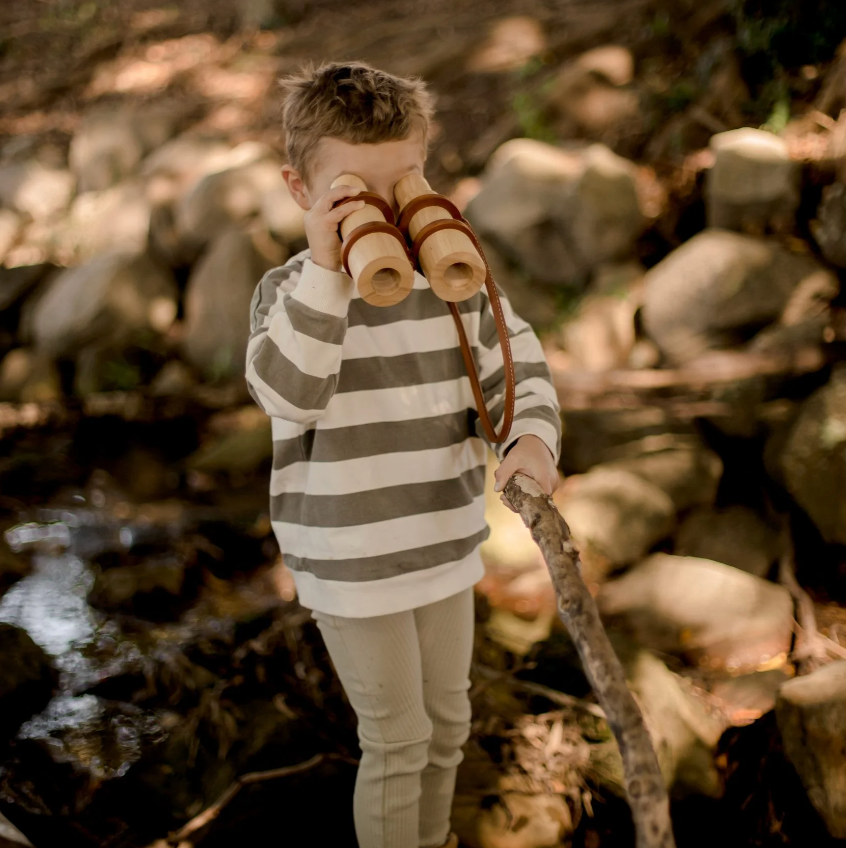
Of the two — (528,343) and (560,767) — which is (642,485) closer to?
(560,767)

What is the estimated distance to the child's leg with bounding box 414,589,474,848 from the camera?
6.24 feet

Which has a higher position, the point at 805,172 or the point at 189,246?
the point at 805,172

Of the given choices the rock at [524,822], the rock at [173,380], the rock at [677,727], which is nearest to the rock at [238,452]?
the rock at [173,380]

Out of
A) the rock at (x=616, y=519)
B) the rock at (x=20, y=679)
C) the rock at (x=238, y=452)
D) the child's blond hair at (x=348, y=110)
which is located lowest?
the rock at (x=238, y=452)

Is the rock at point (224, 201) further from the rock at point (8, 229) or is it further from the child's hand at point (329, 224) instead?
the child's hand at point (329, 224)

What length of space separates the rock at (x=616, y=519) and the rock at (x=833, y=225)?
206 centimetres

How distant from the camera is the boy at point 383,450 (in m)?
1.61

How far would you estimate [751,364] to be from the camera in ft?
14.7

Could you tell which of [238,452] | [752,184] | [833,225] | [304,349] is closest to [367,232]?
[304,349]

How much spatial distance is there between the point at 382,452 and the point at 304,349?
1.09 ft

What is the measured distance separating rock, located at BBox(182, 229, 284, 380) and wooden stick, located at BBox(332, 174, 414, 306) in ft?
17.9

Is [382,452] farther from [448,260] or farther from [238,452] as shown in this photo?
[238,452]

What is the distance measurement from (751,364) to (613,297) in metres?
1.45

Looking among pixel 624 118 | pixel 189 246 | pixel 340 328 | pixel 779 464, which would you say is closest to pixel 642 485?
pixel 779 464
